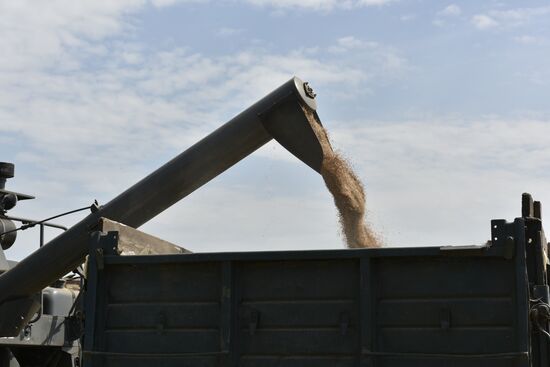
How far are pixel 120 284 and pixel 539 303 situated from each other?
246cm

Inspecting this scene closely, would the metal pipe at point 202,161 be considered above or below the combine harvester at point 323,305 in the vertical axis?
above

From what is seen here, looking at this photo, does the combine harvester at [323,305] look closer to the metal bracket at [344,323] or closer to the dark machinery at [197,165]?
the metal bracket at [344,323]

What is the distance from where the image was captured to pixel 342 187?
24.7 ft

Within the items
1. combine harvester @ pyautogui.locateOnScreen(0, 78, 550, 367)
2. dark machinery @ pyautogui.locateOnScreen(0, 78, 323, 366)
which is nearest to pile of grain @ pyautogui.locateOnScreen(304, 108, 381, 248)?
dark machinery @ pyautogui.locateOnScreen(0, 78, 323, 366)

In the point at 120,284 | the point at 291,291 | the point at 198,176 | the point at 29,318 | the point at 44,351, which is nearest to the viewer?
the point at 291,291

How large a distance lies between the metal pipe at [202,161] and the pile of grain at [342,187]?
0.08 metres

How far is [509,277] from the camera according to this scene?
4859mm

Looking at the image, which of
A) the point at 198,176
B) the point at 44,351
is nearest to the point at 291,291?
the point at 198,176

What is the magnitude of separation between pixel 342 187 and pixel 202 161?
1.18 m

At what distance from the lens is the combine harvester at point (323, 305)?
4.86 meters

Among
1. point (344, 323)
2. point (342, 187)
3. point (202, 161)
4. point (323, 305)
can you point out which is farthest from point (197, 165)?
point (344, 323)

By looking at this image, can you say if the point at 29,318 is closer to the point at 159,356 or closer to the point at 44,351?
the point at 44,351

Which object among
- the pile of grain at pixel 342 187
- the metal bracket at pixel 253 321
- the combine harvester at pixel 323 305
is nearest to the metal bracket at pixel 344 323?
the combine harvester at pixel 323 305

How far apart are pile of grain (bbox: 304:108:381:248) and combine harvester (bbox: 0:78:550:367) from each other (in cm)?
204
